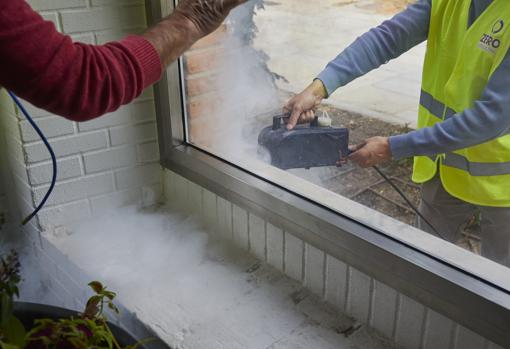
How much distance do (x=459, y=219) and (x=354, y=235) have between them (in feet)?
0.86

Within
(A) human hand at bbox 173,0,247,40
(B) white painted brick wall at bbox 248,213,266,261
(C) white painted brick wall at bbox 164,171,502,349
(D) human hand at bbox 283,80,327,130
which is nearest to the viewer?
(A) human hand at bbox 173,0,247,40

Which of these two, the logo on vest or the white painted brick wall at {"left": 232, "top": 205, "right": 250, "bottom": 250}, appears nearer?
the logo on vest

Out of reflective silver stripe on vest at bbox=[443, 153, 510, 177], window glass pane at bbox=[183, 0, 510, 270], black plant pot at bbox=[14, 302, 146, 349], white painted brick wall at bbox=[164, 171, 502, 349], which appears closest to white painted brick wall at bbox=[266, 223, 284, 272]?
white painted brick wall at bbox=[164, 171, 502, 349]

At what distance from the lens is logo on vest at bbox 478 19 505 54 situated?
3.70ft

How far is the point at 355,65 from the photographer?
55.3 inches

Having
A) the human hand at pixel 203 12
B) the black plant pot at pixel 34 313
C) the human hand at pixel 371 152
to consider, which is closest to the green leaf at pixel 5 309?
the black plant pot at pixel 34 313

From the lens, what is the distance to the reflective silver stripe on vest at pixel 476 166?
1234mm

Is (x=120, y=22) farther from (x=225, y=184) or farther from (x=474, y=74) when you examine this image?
(x=474, y=74)

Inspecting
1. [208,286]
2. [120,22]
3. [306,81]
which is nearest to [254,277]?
[208,286]

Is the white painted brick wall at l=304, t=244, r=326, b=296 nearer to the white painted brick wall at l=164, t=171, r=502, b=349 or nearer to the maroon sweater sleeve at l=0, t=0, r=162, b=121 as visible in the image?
the white painted brick wall at l=164, t=171, r=502, b=349

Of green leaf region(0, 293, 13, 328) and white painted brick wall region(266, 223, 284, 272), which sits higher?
green leaf region(0, 293, 13, 328)

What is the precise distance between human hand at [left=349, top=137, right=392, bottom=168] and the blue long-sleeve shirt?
0.02m

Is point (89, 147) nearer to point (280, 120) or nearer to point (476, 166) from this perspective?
point (280, 120)

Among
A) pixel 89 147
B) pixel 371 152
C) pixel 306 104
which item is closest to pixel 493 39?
pixel 371 152
